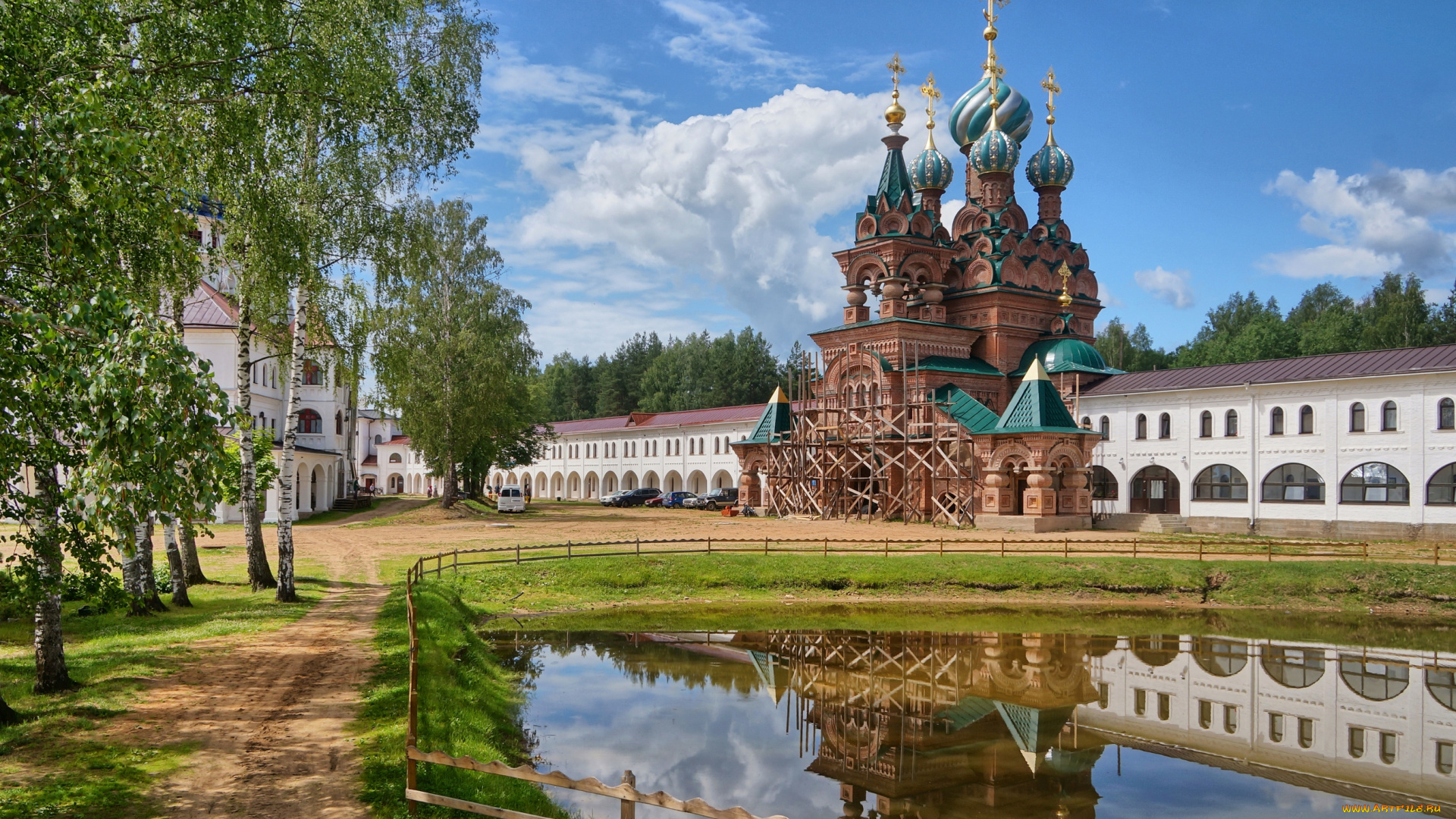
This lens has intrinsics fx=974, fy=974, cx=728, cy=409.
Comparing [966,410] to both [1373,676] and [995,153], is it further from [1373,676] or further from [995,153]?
[1373,676]

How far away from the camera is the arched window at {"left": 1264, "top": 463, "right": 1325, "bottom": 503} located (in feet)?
116

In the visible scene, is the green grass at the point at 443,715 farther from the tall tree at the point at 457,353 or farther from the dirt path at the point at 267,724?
the tall tree at the point at 457,353

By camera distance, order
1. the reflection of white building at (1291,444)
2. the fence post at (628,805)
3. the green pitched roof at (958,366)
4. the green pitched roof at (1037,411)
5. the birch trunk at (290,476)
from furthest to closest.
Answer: the green pitched roof at (958,366)
the green pitched roof at (1037,411)
the reflection of white building at (1291,444)
the birch trunk at (290,476)
the fence post at (628,805)

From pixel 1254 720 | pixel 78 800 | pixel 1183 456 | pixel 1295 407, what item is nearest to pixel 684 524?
pixel 1183 456

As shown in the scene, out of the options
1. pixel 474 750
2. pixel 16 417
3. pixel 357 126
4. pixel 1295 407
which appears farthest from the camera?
pixel 1295 407

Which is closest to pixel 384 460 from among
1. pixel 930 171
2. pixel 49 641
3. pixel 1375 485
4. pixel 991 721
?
pixel 930 171

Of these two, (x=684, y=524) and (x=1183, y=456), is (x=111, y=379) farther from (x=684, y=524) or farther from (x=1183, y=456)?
(x=1183, y=456)

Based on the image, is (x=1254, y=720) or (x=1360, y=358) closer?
(x=1254, y=720)

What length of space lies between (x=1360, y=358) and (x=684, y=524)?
87.7 feet

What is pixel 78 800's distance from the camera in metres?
A: 8.00

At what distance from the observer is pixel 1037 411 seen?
125ft

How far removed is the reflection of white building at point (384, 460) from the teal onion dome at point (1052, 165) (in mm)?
57699

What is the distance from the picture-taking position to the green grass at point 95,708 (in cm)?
806

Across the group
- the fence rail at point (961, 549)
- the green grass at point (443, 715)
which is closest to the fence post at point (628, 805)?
the green grass at point (443, 715)
